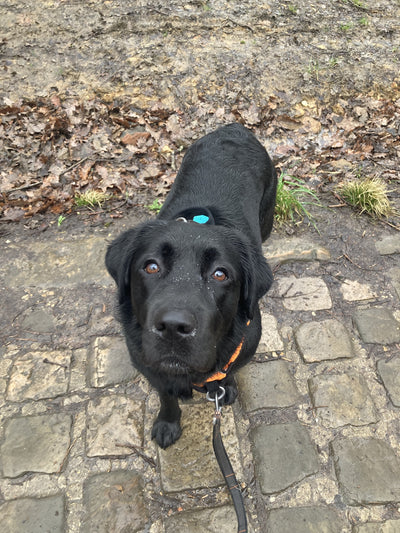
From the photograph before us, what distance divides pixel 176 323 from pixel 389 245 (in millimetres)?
2944

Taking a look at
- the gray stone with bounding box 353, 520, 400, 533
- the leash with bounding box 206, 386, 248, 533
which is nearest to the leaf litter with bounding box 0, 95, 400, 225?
the leash with bounding box 206, 386, 248, 533

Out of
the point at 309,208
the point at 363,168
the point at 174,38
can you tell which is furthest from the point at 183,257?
the point at 174,38

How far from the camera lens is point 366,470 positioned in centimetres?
231

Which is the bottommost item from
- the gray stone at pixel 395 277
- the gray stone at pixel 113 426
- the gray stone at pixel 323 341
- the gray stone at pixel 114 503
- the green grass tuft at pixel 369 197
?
the gray stone at pixel 113 426

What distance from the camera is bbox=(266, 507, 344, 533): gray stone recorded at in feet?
6.88

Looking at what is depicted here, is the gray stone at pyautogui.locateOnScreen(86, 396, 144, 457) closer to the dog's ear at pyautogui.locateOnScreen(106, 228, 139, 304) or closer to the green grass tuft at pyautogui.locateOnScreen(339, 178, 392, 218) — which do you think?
the dog's ear at pyautogui.locateOnScreen(106, 228, 139, 304)

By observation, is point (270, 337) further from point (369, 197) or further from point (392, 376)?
point (369, 197)

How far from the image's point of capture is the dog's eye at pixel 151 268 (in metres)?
2.04

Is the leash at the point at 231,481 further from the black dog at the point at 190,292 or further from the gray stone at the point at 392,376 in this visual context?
the gray stone at the point at 392,376

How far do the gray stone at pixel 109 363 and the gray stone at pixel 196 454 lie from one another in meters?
0.51

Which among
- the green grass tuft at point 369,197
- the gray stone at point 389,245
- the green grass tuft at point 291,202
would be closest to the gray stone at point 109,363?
the green grass tuft at point 291,202

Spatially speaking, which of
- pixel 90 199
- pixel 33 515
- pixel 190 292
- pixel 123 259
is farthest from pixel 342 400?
pixel 90 199

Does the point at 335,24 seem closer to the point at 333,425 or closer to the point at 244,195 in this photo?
the point at 244,195

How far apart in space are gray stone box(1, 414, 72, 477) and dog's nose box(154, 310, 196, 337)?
130cm
